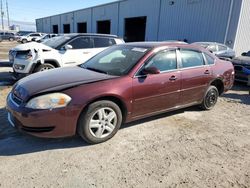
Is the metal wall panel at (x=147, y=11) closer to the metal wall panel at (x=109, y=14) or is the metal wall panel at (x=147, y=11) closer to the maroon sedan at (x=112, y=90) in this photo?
the metal wall panel at (x=109, y=14)

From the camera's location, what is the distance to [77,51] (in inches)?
297

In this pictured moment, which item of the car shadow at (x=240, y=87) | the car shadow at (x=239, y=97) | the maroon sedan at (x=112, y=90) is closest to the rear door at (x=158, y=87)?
the maroon sedan at (x=112, y=90)

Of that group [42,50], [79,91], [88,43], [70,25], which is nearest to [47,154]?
[79,91]

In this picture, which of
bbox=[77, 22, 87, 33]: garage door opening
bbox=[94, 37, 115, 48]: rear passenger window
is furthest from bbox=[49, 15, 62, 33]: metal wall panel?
bbox=[94, 37, 115, 48]: rear passenger window

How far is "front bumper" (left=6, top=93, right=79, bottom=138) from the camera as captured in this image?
3047 millimetres

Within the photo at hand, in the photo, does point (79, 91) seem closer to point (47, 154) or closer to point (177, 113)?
point (47, 154)

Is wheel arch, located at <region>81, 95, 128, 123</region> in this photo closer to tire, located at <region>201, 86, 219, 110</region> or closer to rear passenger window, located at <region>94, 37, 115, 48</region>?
tire, located at <region>201, 86, 219, 110</region>

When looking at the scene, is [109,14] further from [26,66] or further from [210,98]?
[210,98]

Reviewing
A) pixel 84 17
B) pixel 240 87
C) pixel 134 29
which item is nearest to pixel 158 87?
pixel 240 87

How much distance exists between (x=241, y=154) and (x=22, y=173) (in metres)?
3.21

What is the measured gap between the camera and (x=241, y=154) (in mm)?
3484

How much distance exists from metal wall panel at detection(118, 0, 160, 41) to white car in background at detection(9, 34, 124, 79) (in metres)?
13.5

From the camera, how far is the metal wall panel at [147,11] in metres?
20.2

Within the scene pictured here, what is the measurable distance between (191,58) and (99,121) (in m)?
2.51
